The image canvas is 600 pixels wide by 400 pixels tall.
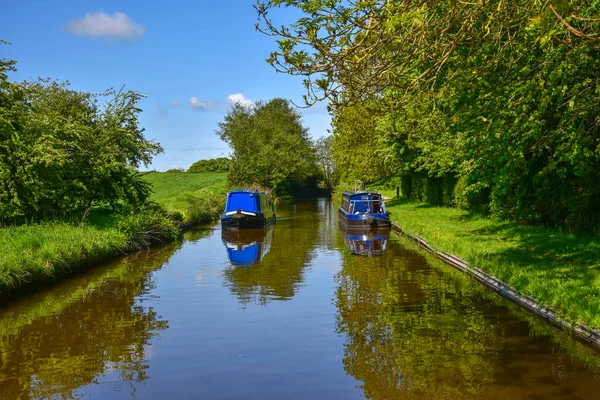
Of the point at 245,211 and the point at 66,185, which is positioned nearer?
the point at 66,185

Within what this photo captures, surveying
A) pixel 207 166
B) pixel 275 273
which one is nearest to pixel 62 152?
pixel 275 273

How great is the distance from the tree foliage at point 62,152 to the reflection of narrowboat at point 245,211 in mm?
7162

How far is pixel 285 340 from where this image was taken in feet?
32.0

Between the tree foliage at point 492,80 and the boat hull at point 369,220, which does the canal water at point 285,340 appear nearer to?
the tree foliage at point 492,80

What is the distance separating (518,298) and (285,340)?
506 cm

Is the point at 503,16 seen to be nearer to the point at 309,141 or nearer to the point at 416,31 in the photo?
the point at 416,31

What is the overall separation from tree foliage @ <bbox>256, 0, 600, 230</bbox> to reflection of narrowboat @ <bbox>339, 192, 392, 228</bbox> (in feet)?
11.8

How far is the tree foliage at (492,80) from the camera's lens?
702 centimetres

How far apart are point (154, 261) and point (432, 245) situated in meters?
9.67

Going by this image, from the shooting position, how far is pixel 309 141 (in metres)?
85.8

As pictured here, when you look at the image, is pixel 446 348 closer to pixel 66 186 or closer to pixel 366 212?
pixel 66 186

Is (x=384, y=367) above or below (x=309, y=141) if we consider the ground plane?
below

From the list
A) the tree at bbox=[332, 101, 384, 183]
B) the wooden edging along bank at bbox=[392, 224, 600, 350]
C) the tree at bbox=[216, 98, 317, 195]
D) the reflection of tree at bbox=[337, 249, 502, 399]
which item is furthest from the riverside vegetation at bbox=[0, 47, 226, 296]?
the tree at bbox=[216, 98, 317, 195]

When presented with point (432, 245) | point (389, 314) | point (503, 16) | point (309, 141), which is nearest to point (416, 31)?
point (503, 16)
